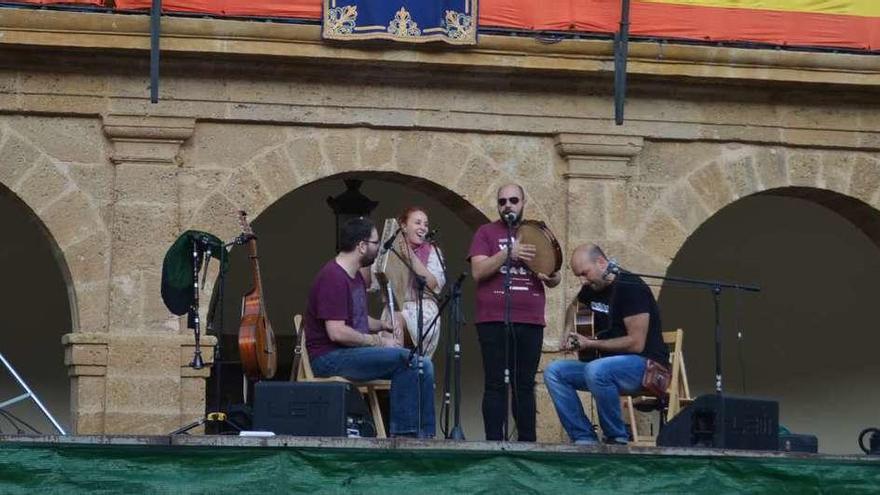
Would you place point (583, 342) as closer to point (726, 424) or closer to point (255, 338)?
point (726, 424)

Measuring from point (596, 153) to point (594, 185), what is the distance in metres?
0.21

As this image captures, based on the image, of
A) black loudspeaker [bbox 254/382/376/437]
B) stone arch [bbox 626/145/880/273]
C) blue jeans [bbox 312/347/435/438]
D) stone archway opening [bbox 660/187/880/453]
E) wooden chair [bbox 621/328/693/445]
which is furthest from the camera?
stone archway opening [bbox 660/187/880/453]

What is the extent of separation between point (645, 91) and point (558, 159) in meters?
0.74

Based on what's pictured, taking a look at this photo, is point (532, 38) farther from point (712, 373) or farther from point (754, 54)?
point (712, 373)

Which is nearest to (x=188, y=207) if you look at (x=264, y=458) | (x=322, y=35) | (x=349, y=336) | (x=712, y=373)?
(x=322, y=35)

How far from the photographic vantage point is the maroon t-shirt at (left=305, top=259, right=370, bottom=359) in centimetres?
1220

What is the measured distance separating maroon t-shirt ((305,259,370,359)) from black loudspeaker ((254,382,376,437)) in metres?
0.58

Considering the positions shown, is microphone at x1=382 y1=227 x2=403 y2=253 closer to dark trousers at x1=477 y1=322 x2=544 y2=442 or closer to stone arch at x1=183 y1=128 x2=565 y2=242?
dark trousers at x1=477 y1=322 x2=544 y2=442

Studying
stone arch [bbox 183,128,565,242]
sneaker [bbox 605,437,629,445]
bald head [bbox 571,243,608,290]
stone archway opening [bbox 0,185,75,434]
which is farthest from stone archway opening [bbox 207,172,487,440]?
sneaker [bbox 605,437,629,445]

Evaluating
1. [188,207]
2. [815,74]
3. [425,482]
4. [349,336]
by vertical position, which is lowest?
[425,482]

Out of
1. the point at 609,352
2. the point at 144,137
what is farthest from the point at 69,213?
the point at 609,352

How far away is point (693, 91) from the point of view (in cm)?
1479

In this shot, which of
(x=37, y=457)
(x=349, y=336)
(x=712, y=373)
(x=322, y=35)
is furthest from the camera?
(x=712, y=373)

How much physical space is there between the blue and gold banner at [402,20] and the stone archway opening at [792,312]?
3.67 meters
